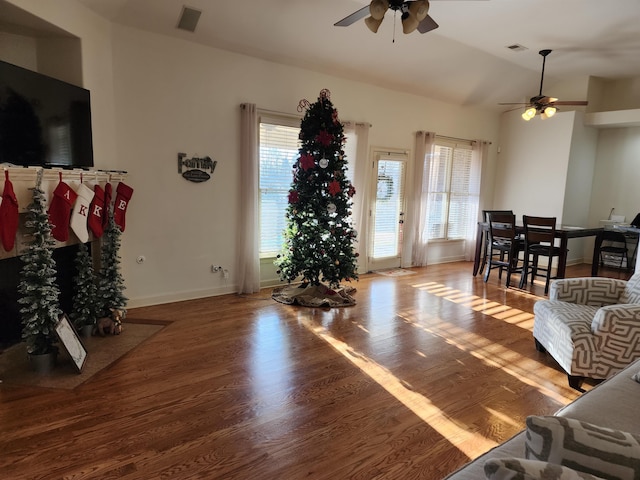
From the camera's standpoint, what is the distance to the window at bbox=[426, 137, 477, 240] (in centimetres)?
700

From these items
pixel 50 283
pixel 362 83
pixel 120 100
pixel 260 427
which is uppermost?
pixel 362 83

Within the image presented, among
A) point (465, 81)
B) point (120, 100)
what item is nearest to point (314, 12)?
point (120, 100)

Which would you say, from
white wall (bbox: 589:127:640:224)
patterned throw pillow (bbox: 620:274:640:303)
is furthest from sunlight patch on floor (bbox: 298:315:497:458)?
white wall (bbox: 589:127:640:224)

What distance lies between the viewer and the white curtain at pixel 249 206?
467 centimetres

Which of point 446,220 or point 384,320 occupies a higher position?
point 446,220

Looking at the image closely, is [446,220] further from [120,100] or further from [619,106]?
[120,100]

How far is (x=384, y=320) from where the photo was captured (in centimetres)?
413

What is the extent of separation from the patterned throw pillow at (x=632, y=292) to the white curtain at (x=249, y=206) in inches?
148

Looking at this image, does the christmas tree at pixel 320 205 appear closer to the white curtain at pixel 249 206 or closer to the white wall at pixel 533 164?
the white curtain at pixel 249 206

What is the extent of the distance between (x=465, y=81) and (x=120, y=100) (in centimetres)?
521

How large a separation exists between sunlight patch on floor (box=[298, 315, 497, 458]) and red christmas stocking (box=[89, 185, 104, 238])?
226 cm

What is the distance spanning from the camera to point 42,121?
3102 mm

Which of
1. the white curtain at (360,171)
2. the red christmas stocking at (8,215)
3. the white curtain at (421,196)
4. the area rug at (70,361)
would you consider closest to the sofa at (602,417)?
the area rug at (70,361)

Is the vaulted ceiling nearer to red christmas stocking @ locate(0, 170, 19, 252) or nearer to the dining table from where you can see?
red christmas stocking @ locate(0, 170, 19, 252)
